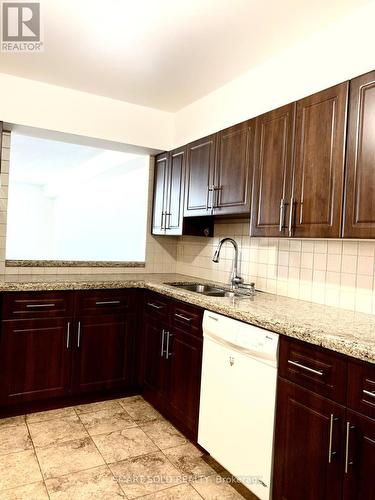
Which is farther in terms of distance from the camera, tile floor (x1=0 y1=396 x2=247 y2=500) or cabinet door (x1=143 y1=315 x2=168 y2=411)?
cabinet door (x1=143 y1=315 x2=168 y2=411)

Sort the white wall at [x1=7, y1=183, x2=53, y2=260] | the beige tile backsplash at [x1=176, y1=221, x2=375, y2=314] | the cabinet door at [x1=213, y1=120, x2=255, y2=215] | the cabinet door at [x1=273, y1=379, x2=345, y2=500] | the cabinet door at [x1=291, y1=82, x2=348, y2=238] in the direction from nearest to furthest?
the cabinet door at [x1=273, y1=379, x2=345, y2=500], the cabinet door at [x1=291, y1=82, x2=348, y2=238], the beige tile backsplash at [x1=176, y1=221, x2=375, y2=314], the cabinet door at [x1=213, y1=120, x2=255, y2=215], the white wall at [x1=7, y1=183, x2=53, y2=260]

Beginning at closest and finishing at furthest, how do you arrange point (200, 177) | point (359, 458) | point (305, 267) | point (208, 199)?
1. point (359, 458)
2. point (305, 267)
3. point (208, 199)
4. point (200, 177)

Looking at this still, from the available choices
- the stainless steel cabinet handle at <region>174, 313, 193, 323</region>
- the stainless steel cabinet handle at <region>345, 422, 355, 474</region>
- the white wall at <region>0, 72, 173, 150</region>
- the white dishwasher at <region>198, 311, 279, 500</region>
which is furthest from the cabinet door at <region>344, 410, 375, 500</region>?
the white wall at <region>0, 72, 173, 150</region>

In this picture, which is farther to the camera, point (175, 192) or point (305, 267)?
point (175, 192)

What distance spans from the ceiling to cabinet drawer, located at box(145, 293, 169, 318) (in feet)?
5.18

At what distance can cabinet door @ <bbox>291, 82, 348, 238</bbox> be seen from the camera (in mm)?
1763

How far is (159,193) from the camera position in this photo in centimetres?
350

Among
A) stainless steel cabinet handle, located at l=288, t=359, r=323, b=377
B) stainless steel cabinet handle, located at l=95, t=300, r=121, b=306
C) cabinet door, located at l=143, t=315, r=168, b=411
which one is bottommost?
cabinet door, located at l=143, t=315, r=168, b=411

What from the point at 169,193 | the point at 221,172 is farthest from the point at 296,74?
the point at 169,193

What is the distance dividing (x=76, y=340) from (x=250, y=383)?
149cm

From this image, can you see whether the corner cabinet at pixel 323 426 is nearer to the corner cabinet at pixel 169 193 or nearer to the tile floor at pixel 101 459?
the tile floor at pixel 101 459

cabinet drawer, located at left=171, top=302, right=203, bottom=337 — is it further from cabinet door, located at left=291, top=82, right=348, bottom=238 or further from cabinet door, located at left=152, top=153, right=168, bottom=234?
cabinet door, located at left=152, top=153, right=168, bottom=234

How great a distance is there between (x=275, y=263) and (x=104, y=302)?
1.30 meters

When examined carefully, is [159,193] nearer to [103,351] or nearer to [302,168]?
[103,351]
